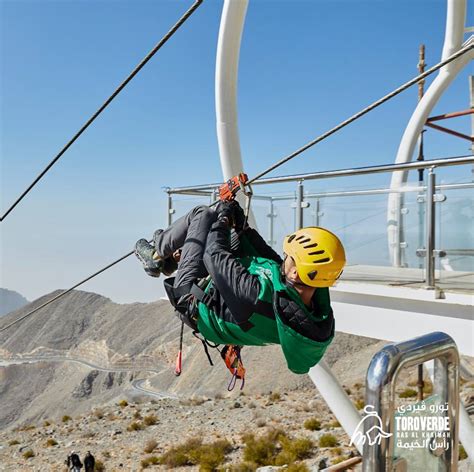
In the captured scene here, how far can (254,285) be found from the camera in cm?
327

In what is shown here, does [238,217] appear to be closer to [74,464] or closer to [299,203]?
[299,203]

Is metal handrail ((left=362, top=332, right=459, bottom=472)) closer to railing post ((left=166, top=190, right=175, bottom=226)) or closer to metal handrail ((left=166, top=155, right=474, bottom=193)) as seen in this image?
metal handrail ((left=166, top=155, right=474, bottom=193))

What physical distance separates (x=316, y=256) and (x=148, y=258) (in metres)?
1.90

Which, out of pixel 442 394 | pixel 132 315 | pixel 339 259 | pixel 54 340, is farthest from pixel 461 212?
pixel 54 340

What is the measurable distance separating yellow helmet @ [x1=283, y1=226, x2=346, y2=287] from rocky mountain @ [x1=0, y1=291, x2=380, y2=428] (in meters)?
33.3

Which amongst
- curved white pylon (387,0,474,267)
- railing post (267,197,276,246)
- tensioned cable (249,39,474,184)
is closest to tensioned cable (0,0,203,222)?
tensioned cable (249,39,474,184)

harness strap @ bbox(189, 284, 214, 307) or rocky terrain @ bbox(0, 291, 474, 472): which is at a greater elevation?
harness strap @ bbox(189, 284, 214, 307)

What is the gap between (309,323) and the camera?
311 cm

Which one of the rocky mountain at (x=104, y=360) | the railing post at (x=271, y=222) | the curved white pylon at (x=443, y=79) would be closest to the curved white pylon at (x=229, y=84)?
the railing post at (x=271, y=222)

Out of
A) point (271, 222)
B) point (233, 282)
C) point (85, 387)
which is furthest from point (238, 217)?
point (85, 387)

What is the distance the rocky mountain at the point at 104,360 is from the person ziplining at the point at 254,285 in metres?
32.7

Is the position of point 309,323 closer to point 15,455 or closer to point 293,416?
point 293,416

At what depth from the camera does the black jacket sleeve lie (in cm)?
325

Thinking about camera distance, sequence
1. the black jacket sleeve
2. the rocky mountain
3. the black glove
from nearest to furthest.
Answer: the black jacket sleeve, the black glove, the rocky mountain
